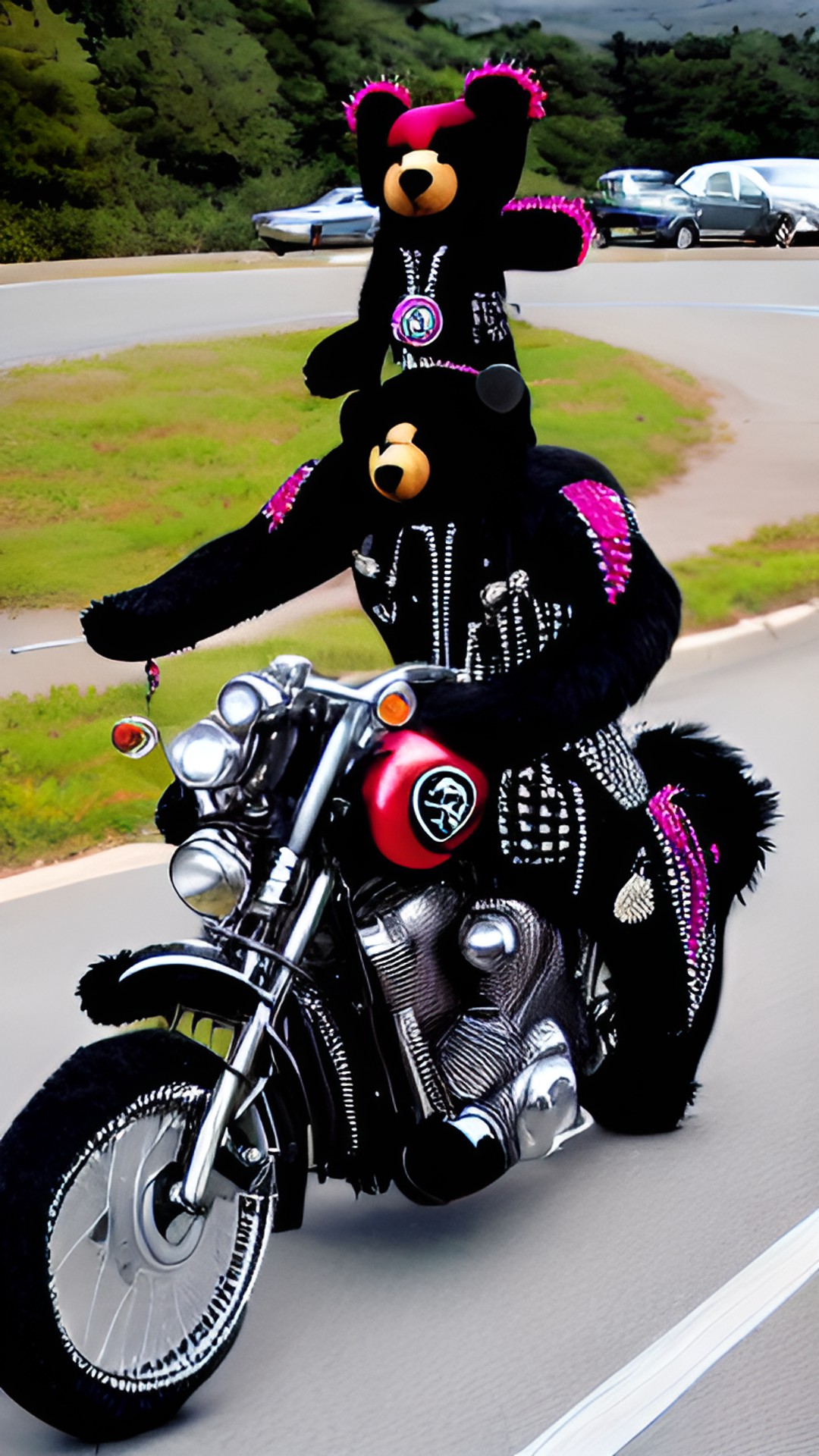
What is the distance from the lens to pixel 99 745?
641 cm

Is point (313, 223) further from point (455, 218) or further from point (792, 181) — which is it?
point (455, 218)

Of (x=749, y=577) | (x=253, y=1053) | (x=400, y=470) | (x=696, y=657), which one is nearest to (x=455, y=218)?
(x=400, y=470)

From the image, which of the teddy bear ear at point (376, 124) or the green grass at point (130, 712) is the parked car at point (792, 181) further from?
the teddy bear ear at point (376, 124)

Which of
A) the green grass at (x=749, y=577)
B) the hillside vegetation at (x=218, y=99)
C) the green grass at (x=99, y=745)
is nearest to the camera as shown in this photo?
the green grass at (x=99, y=745)

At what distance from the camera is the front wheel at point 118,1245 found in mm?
2348

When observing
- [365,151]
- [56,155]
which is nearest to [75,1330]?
[365,151]

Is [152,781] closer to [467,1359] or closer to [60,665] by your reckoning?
[60,665]

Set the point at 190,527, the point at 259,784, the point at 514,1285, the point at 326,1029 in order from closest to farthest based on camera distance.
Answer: the point at 259,784 < the point at 326,1029 < the point at 514,1285 < the point at 190,527

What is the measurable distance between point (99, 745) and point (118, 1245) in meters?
4.02

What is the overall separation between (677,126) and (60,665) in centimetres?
761

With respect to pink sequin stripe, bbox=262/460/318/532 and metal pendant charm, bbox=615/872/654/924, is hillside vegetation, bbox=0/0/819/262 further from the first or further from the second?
metal pendant charm, bbox=615/872/654/924

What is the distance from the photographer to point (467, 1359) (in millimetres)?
2869

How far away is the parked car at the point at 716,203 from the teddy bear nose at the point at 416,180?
9744mm

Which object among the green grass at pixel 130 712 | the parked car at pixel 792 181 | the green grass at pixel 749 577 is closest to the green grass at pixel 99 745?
the green grass at pixel 130 712
